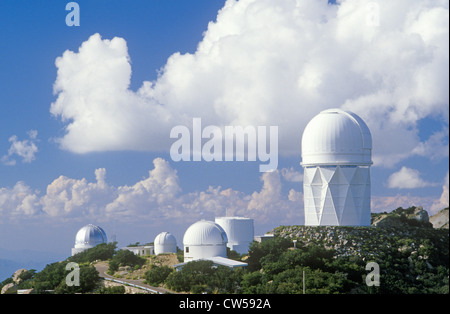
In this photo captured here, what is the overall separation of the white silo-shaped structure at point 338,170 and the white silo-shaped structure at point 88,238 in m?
27.8

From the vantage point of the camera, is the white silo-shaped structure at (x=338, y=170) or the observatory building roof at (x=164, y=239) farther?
the observatory building roof at (x=164, y=239)

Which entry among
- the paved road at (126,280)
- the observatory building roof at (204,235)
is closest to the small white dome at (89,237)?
the paved road at (126,280)

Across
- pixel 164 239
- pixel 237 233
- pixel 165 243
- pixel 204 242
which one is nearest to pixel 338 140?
pixel 237 233

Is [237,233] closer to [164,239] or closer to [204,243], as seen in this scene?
[164,239]

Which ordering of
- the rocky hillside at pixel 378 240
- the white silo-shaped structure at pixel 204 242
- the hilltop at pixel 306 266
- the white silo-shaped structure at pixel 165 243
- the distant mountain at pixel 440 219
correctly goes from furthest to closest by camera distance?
the distant mountain at pixel 440 219, the white silo-shaped structure at pixel 165 243, the rocky hillside at pixel 378 240, the white silo-shaped structure at pixel 204 242, the hilltop at pixel 306 266

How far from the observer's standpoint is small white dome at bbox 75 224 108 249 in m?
80.2

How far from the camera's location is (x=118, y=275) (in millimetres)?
61375

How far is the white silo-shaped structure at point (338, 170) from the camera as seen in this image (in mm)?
67562

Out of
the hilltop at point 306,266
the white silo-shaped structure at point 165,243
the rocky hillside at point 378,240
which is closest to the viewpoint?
the hilltop at point 306,266

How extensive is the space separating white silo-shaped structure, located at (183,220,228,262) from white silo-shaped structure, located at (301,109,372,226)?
37.8 feet

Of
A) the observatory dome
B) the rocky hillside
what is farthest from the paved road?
the observatory dome

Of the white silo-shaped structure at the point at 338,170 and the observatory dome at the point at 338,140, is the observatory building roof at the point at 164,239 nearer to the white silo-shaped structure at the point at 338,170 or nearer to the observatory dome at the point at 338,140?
the white silo-shaped structure at the point at 338,170
